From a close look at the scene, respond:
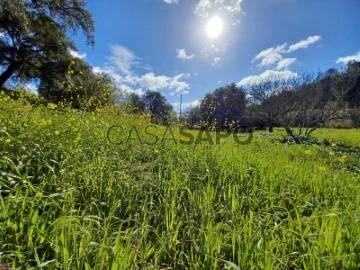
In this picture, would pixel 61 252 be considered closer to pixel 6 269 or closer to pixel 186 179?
pixel 6 269

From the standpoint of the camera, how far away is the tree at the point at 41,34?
16.8 meters

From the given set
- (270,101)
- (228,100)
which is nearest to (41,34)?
(270,101)

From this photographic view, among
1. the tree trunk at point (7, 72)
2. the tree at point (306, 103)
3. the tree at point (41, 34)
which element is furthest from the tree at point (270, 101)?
the tree trunk at point (7, 72)

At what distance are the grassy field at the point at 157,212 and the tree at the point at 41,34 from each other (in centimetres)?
1705

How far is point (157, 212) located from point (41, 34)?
19.6m

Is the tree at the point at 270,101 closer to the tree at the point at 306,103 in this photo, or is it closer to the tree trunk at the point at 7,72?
the tree at the point at 306,103

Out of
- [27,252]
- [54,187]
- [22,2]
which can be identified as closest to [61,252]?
[27,252]

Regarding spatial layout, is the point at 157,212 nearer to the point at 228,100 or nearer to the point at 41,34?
the point at 41,34

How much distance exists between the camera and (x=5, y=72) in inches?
752

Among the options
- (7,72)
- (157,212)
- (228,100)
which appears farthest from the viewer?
(228,100)

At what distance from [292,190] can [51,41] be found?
780 inches

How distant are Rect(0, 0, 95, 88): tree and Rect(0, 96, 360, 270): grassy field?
17047 mm

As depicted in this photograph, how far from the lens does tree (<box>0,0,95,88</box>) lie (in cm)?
1684

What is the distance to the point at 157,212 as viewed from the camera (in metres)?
2.11
